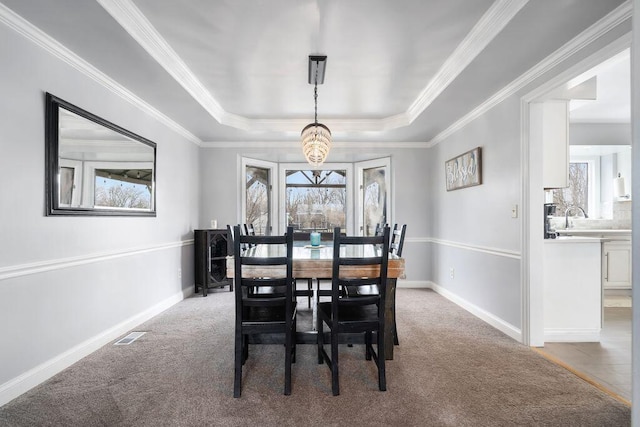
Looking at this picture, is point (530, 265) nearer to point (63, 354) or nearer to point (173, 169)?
point (63, 354)

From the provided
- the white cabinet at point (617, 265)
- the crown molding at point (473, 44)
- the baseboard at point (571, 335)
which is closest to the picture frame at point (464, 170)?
the crown molding at point (473, 44)

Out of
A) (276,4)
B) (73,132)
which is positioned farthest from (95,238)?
(276,4)

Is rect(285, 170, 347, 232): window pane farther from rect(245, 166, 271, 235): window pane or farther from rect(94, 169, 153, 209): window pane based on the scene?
rect(94, 169, 153, 209): window pane

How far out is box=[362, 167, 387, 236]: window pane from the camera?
577 centimetres

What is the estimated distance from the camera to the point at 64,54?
2.47 m

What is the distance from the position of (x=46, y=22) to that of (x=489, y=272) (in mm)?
4291

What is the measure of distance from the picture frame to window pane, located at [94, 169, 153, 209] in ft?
12.2

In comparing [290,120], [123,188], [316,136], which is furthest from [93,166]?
[290,120]

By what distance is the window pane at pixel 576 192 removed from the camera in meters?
5.46

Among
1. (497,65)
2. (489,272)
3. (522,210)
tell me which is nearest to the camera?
(497,65)

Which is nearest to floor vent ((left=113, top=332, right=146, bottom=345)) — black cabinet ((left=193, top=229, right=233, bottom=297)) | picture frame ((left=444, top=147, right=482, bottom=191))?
black cabinet ((left=193, top=229, right=233, bottom=297))

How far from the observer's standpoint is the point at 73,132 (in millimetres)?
2607

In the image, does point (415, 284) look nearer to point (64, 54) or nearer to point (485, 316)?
point (485, 316)

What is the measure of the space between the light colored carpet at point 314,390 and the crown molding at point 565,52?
7.25 feet
